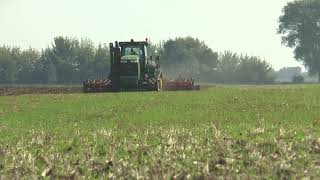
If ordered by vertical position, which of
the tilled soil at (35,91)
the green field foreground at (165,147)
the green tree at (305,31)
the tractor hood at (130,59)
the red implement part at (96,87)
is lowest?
the green field foreground at (165,147)

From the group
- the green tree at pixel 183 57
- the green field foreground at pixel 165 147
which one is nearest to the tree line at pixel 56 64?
the green tree at pixel 183 57

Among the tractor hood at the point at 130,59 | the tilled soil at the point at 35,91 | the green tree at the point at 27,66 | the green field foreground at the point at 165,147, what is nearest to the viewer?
the green field foreground at the point at 165,147

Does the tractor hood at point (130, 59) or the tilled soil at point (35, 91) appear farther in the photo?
the tilled soil at point (35, 91)

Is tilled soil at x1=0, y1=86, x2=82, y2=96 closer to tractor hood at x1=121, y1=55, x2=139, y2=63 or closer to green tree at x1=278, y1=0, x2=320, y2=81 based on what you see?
tractor hood at x1=121, y1=55, x2=139, y2=63

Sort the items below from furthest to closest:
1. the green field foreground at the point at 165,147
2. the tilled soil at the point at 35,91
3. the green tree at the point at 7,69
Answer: the green tree at the point at 7,69, the tilled soil at the point at 35,91, the green field foreground at the point at 165,147

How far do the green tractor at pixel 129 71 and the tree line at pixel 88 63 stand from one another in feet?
207

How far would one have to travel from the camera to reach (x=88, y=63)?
107812 mm

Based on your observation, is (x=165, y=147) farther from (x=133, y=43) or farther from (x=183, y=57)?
(x=183, y=57)

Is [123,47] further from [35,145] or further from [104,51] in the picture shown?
[104,51]

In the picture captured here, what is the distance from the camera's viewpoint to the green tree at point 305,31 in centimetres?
11362

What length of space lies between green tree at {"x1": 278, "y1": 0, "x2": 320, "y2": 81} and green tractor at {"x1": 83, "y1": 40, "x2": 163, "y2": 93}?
263 ft

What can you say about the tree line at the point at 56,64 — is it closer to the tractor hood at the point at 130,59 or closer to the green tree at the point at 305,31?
the green tree at the point at 305,31

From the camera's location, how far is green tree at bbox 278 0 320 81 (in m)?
114

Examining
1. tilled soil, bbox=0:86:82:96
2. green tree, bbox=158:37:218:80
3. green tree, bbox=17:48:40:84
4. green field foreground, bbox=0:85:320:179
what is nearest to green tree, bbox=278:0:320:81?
green tree, bbox=158:37:218:80
